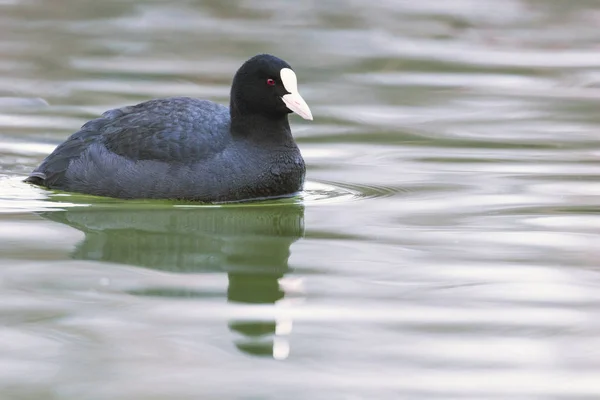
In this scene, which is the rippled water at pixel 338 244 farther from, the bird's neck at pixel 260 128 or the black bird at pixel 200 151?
the bird's neck at pixel 260 128

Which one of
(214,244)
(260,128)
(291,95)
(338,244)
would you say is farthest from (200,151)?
(338,244)

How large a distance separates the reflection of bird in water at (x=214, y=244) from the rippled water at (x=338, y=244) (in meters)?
0.02

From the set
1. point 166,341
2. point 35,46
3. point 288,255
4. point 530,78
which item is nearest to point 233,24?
point 35,46

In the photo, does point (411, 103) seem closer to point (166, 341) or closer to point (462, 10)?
point (462, 10)

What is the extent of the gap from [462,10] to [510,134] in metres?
5.77

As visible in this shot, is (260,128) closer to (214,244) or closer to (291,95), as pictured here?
(291,95)

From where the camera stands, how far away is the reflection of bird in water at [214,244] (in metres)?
5.27

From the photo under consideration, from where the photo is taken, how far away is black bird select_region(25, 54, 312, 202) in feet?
24.7

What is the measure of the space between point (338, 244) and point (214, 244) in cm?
59

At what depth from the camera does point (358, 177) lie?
8.23 meters

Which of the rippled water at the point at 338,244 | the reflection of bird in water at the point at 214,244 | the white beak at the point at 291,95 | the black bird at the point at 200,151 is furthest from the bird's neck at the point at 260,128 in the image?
the reflection of bird in water at the point at 214,244

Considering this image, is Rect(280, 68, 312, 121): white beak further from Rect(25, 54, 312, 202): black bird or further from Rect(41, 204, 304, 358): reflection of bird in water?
Rect(41, 204, 304, 358): reflection of bird in water

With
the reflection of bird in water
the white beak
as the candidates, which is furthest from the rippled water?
Result: the white beak

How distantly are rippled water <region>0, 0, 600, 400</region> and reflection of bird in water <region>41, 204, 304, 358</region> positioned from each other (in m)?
0.02
